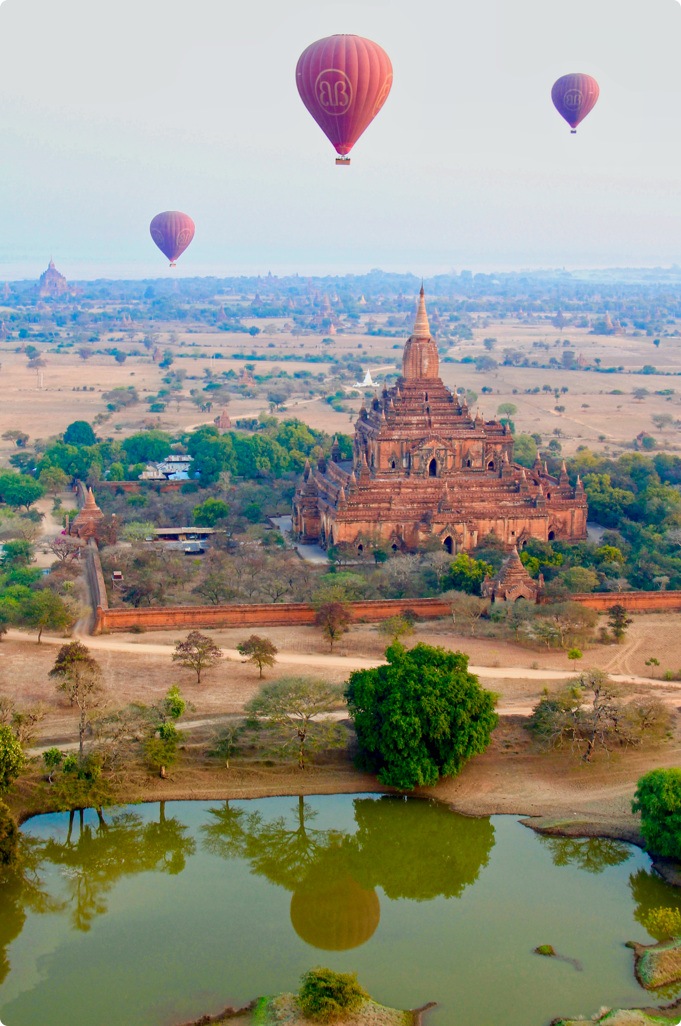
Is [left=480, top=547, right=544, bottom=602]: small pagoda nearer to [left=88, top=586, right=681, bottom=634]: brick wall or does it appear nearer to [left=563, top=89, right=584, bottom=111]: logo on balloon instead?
[left=88, top=586, right=681, bottom=634]: brick wall

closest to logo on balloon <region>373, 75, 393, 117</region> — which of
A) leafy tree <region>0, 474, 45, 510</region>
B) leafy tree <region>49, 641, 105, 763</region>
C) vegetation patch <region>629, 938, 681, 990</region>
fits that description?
leafy tree <region>49, 641, 105, 763</region>

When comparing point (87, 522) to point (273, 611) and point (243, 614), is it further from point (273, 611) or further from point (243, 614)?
point (273, 611)

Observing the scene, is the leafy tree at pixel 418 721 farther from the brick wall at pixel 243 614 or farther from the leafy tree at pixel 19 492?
the leafy tree at pixel 19 492

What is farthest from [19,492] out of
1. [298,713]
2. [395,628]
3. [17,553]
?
[298,713]

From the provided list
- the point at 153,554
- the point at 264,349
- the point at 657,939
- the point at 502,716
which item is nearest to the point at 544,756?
the point at 502,716

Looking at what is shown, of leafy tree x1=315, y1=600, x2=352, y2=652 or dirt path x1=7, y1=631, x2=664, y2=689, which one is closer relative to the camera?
dirt path x1=7, y1=631, x2=664, y2=689

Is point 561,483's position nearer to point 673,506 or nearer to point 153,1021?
point 673,506
